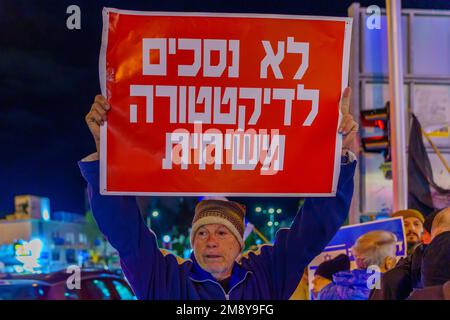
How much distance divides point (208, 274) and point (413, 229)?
46.0 inches

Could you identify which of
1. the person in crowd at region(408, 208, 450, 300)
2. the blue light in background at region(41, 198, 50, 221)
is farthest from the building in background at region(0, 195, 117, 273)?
the person in crowd at region(408, 208, 450, 300)

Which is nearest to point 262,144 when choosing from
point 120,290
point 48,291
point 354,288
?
point 354,288

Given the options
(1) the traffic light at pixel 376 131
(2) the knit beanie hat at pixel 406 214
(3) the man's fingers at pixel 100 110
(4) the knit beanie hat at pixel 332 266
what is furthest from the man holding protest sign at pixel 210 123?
(1) the traffic light at pixel 376 131

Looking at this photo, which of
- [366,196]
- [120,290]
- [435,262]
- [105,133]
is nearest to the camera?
[105,133]

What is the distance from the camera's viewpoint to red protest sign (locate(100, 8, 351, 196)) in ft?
7.40

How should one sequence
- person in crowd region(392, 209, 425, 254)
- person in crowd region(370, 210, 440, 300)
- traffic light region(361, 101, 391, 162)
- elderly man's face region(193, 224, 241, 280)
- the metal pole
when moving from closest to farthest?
elderly man's face region(193, 224, 241, 280)
person in crowd region(370, 210, 440, 300)
person in crowd region(392, 209, 425, 254)
the metal pole
traffic light region(361, 101, 391, 162)

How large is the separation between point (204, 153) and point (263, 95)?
308 millimetres

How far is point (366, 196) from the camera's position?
335 cm

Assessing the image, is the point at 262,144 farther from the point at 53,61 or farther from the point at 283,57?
the point at 53,61

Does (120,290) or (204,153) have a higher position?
(204,153)

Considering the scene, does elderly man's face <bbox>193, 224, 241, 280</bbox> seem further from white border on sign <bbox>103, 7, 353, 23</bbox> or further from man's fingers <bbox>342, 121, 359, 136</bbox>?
white border on sign <bbox>103, 7, 353, 23</bbox>

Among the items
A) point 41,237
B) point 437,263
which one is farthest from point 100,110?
point 437,263

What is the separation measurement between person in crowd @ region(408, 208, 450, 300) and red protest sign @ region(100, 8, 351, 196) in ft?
1.79

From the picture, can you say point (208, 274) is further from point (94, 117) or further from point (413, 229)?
point (413, 229)
